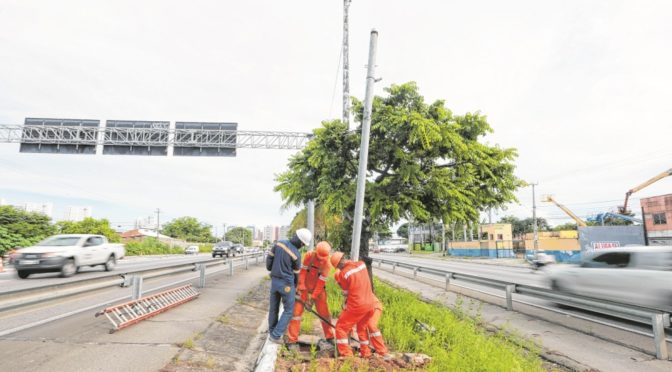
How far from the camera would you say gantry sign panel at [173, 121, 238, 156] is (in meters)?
22.9

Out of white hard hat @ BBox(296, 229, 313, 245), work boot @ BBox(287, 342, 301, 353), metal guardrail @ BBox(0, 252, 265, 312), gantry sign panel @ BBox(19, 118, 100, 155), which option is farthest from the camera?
gantry sign panel @ BBox(19, 118, 100, 155)

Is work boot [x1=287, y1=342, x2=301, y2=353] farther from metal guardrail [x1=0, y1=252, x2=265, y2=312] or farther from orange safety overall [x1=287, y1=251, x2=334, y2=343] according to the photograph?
metal guardrail [x1=0, y1=252, x2=265, y2=312]

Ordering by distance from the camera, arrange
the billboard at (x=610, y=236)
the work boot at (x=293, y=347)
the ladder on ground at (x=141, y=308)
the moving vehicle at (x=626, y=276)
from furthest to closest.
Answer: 1. the billboard at (x=610, y=236)
2. the moving vehicle at (x=626, y=276)
3. the ladder on ground at (x=141, y=308)
4. the work boot at (x=293, y=347)

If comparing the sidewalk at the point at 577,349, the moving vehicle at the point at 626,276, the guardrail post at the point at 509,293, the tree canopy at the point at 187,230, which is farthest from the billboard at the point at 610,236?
the tree canopy at the point at 187,230

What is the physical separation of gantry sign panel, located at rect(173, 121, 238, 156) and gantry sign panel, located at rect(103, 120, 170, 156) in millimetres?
820

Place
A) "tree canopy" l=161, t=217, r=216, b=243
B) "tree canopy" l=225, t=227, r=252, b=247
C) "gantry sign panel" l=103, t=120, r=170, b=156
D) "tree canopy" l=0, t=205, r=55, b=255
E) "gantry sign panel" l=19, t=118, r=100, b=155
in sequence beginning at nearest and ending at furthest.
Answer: "gantry sign panel" l=19, t=118, r=100, b=155 → "gantry sign panel" l=103, t=120, r=170, b=156 → "tree canopy" l=0, t=205, r=55, b=255 → "tree canopy" l=161, t=217, r=216, b=243 → "tree canopy" l=225, t=227, r=252, b=247

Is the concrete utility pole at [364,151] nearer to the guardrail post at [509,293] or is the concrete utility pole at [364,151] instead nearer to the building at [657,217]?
the guardrail post at [509,293]

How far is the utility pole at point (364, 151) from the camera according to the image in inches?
264

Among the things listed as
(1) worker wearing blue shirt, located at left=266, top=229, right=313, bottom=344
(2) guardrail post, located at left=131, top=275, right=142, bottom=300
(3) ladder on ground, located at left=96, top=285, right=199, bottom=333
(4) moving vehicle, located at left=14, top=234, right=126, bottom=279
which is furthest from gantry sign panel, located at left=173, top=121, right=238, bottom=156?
(1) worker wearing blue shirt, located at left=266, top=229, right=313, bottom=344

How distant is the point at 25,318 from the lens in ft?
23.2

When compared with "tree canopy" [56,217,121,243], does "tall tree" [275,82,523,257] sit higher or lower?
higher

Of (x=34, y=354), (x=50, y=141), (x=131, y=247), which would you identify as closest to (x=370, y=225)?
(x=34, y=354)

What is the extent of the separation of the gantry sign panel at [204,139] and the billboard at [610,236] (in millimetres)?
31059

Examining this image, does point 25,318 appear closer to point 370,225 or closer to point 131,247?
point 370,225
